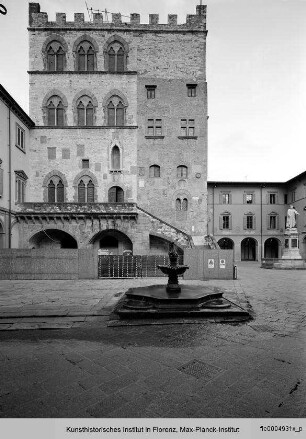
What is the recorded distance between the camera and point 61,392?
323 centimetres

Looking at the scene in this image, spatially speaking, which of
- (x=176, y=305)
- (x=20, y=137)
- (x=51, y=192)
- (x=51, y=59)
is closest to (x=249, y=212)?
(x=51, y=192)

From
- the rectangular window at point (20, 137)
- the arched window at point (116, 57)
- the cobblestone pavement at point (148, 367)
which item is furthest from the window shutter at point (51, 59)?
the cobblestone pavement at point (148, 367)

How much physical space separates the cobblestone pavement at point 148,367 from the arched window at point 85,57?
22399mm

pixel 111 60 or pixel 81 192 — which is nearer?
pixel 81 192

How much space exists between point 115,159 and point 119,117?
3807 millimetres

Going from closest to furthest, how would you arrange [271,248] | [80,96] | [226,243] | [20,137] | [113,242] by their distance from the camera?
[20,137]
[113,242]
[80,96]
[226,243]
[271,248]

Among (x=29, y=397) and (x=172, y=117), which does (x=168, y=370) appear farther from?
(x=172, y=117)

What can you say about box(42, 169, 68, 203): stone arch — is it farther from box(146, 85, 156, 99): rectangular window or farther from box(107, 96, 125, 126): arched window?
box(146, 85, 156, 99): rectangular window

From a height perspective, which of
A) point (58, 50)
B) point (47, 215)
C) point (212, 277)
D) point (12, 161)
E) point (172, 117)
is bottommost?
point (212, 277)

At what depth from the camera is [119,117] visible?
2238 centimetres

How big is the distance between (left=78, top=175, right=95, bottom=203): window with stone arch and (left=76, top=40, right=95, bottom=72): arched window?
9.85m

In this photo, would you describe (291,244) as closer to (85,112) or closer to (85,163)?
(85,163)

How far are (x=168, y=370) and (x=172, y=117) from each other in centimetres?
2261
